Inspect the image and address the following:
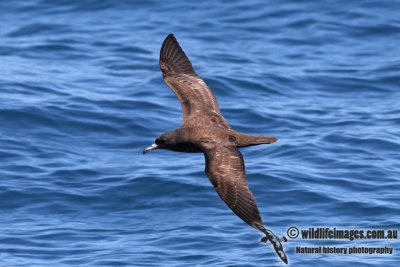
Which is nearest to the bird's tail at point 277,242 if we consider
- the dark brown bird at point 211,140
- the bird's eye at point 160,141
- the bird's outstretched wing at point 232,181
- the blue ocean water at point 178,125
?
the dark brown bird at point 211,140

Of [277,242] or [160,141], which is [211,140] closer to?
[160,141]

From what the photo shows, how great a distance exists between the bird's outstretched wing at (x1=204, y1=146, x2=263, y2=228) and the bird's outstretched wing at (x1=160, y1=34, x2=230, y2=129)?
2.92 ft

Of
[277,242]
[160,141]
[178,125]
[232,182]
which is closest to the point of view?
[232,182]

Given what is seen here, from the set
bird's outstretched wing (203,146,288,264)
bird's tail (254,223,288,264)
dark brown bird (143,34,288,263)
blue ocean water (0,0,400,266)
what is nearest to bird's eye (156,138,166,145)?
dark brown bird (143,34,288,263)

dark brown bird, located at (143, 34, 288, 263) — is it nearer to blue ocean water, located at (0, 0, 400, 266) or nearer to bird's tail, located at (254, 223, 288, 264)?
bird's tail, located at (254, 223, 288, 264)

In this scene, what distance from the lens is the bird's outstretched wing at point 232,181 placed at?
10.1 metres

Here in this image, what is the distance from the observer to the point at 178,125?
50.8 ft

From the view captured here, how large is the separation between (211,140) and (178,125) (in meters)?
4.31

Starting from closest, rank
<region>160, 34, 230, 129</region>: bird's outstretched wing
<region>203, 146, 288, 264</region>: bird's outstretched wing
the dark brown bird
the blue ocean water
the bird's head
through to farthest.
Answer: <region>203, 146, 288, 264</region>: bird's outstretched wing, the dark brown bird, the bird's head, <region>160, 34, 230, 129</region>: bird's outstretched wing, the blue ocean water

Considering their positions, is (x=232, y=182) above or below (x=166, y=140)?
below

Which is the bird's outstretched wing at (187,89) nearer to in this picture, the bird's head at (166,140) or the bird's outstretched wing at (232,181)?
the bird's head at (166,140)

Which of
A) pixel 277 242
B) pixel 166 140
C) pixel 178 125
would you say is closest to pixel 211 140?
pixel 166 140

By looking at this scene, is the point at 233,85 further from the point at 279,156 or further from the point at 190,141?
the point at 190,141

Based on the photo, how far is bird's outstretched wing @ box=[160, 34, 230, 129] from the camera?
1213 centimetres
